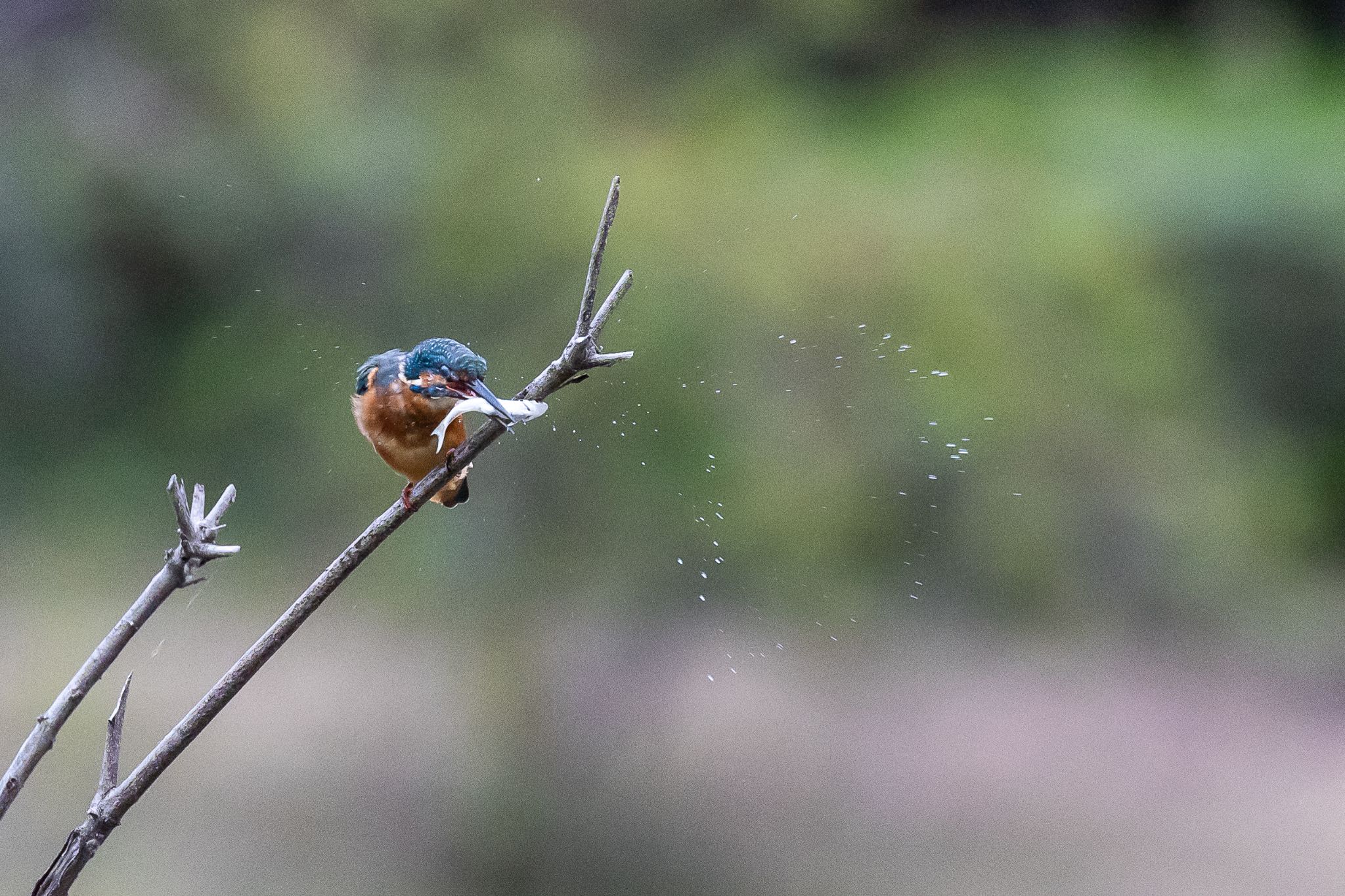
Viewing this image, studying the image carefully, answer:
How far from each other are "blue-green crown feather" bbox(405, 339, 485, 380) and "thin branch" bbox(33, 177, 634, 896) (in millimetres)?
144

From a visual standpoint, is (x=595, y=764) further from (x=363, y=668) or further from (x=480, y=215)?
(x=480, y=215)

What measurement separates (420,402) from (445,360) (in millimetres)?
41

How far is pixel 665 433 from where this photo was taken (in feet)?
6.14

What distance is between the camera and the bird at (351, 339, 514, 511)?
68cm

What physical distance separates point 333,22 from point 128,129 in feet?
1.37

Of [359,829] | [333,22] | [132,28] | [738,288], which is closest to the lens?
[738,288]

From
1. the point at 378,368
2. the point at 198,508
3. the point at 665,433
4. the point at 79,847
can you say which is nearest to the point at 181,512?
the point at 198,508

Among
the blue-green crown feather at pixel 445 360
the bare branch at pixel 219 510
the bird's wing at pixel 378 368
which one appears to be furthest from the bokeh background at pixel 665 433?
the bare branch at pixel 219 510

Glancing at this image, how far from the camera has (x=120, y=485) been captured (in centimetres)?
225

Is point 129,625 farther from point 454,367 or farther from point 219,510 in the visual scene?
point 454,367

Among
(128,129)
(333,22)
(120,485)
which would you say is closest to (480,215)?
(333,22)

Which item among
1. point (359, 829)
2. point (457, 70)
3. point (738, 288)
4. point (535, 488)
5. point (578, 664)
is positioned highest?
point (457, 70)

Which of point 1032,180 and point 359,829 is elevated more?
point 1032,180

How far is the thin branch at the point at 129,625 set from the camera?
1.52 feet
